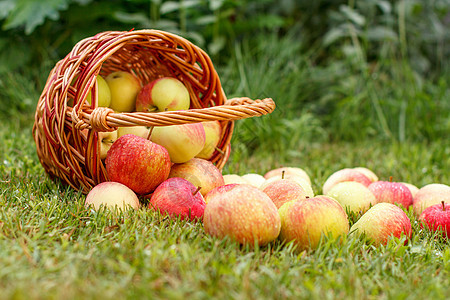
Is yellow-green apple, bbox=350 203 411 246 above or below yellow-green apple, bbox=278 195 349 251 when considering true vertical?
below

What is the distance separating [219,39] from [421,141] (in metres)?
1.75

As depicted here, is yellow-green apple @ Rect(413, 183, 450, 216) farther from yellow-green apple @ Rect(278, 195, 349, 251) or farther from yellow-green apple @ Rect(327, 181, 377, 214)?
yellow-green apple @ Rect(278, 195, 349, 251)

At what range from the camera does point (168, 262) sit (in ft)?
3.26

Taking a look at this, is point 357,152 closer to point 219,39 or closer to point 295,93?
point 295,93

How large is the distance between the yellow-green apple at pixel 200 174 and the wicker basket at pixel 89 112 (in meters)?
0.25

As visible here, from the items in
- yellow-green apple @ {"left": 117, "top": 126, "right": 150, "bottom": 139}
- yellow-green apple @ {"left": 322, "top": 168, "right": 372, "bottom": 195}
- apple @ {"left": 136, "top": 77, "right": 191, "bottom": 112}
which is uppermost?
apple @ {"left": 136, "top": 77, "right": 191, "bottom": 112}

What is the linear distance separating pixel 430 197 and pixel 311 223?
74cm

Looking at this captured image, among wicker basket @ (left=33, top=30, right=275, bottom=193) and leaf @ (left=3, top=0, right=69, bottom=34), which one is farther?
leaf @ (left=3, top=0, right=69, bottom=34)

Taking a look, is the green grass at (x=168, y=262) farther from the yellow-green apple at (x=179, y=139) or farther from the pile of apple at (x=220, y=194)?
the yellow-green apple at (x=179, y=139)

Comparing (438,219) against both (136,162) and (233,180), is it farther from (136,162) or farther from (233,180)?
(136,162)

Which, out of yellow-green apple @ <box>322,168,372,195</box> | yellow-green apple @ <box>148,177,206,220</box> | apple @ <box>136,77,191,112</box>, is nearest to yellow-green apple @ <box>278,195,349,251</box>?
yellow-green apple @ <box>148,177,206,220</box>

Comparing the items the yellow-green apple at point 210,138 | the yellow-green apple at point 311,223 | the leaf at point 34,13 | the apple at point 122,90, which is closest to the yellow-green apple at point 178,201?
the yellow-green apple at point 311,223

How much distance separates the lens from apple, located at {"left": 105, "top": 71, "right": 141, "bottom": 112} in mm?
1791

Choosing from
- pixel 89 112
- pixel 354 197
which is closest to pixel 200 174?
pixel 89 112
